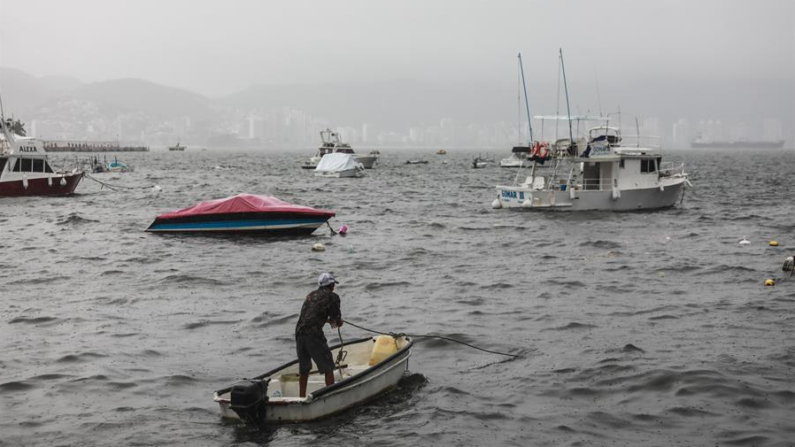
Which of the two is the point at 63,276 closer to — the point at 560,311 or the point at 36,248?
the point at 36,248

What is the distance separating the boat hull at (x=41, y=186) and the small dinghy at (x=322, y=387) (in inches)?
1791

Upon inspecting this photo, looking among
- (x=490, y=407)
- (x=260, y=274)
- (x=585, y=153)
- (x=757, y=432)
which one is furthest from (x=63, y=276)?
(x=585, y=153)

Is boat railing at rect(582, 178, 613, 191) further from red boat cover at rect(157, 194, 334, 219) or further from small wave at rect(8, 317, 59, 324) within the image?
small wave at rect(8, 317, 59, 324)

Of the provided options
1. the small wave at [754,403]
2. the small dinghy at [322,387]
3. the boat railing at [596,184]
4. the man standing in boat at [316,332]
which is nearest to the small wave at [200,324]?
the small dinghy at [322,387]

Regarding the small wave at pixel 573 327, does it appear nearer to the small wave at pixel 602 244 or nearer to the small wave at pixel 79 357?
the small wave at pixel 79 357

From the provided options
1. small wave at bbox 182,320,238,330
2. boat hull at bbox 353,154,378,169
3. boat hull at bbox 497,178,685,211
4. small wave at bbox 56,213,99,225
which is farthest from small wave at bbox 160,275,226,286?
boat hull at bbox 353,154,378,169

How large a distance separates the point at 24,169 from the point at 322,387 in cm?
4805

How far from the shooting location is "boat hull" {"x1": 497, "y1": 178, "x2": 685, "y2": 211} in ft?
143

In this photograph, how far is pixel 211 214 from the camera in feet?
120

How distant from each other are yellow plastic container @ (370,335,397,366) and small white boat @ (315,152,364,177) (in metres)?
72.5

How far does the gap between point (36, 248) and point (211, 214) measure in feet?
23.7

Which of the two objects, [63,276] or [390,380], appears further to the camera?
[63,276]

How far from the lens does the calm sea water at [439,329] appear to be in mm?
13922

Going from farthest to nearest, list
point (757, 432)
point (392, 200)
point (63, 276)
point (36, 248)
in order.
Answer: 1. point (392, 200)
2. point (36, 248)
3. point (63, 276)
4. point (757, 432)
